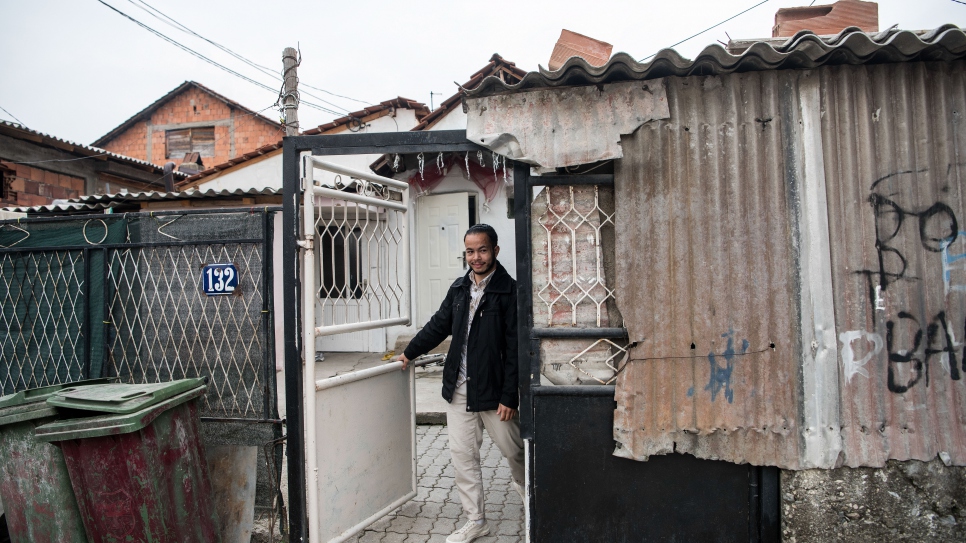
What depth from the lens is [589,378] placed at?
2.99m

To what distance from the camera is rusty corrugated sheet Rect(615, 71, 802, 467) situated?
9.12 feet

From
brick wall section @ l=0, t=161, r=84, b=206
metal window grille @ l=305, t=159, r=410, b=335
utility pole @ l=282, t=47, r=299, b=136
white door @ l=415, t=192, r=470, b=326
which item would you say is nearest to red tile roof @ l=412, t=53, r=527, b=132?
white door @ l=415, t=192, r=470, b=326

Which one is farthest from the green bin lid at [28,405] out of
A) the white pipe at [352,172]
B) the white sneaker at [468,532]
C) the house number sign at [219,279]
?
the white sneaker at [468,532]

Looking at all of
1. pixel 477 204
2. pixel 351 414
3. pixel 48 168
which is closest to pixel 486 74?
pixel 477 204

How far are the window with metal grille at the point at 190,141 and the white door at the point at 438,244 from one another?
42.1 ft

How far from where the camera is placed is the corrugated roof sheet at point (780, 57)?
2.52 metres

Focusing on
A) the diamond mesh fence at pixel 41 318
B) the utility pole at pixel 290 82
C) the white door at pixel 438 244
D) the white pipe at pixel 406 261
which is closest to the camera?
the diamond mesh fence at pixel 41 318

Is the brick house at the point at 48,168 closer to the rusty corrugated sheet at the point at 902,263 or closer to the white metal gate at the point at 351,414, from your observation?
the white metal gate at the point at 351,414

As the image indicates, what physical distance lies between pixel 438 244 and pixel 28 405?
6375mm

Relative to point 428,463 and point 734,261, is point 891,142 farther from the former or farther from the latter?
point 428,463

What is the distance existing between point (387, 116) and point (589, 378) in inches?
338

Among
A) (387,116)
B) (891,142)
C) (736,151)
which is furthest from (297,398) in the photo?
(387,116)

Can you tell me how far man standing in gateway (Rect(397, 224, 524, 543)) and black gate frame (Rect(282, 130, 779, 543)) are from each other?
34 centimetres

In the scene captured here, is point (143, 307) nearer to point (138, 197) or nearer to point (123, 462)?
point (123, 462)
